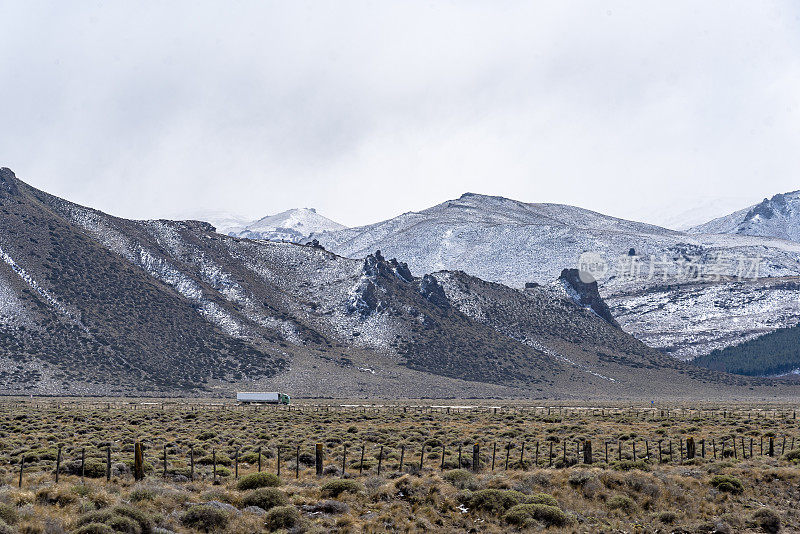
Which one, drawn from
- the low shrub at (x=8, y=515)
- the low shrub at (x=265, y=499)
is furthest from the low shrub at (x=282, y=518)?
the low shrub at (x=8, y=515)

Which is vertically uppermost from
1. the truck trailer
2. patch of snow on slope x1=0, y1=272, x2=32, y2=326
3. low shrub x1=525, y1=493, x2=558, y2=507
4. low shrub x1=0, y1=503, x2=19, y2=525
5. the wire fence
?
patch of snow on slope x1=0, y1=272, x2=32, y2=326

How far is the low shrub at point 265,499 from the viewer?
2236cm

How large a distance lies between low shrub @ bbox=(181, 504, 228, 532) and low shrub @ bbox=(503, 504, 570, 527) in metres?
7.87

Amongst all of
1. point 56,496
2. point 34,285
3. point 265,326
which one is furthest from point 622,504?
point 265,326

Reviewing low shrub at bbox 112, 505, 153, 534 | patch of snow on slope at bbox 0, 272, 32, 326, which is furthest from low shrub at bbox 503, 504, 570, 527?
patch of snow on slope at bbox 0, 272, 32, 326

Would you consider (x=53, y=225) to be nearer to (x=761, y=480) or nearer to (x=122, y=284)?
(x=122, y=284)

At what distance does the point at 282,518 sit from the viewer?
20.7 m

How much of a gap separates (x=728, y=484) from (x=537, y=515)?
8.32 metres

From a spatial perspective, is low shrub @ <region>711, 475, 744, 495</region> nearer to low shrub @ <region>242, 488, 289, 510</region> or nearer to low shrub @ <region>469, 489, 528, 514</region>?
low shrub @ <region>469, 489, 528, 514</region>

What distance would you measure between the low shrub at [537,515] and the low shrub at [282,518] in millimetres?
6010

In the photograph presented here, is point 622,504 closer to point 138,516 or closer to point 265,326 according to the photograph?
point 138,516

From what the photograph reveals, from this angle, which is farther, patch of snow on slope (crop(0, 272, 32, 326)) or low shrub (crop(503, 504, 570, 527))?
patch of snow on slope (crop(0, 272, 32, 326))

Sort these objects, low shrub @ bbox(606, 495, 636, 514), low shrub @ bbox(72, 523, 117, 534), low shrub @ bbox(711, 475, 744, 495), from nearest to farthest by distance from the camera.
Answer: low shrub @ bbox(72, 523, 117, 534)
low shrub @ bbox(606, 495, 636, 514)
low shrub @ bbox(711, 475, 744, 495)

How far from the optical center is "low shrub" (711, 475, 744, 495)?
2662cm
